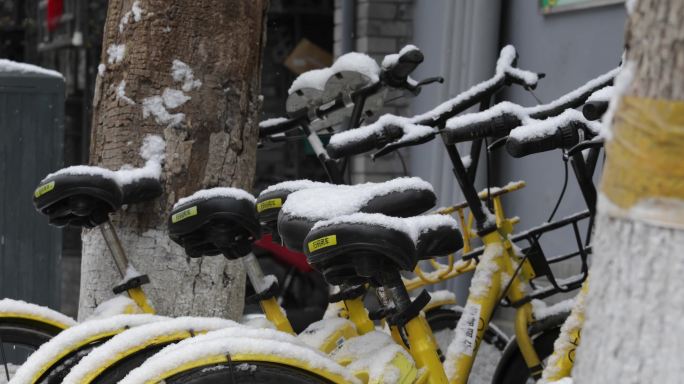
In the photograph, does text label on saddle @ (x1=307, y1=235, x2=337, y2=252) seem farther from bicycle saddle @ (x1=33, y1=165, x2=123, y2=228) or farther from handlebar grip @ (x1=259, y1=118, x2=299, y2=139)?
handlebar grip @ (x1=259, y1=118, x2=299, y2=139)

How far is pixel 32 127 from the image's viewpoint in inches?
238

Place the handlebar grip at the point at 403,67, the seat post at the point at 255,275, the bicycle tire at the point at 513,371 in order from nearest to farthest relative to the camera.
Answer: the seat post at the point at 255,275 < the bicycle tire at the point at 513,371 < the handlebar grip at the point at 403,67

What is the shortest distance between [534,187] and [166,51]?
10.6 ft

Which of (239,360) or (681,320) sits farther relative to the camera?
(239,360)

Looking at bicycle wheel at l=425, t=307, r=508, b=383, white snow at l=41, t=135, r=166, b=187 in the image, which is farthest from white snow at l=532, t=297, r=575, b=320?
white snow at l=41, t=135, r=166, b=187

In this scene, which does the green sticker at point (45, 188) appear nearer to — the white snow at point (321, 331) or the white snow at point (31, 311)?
the white snow at point (31, 311)

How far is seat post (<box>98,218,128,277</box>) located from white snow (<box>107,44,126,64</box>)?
0.75 meters

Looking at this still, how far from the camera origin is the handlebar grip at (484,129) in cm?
348

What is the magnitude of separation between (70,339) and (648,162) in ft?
6.80

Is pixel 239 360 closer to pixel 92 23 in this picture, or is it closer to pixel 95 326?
pixel 95 326

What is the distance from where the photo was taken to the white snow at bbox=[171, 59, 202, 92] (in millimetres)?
4652

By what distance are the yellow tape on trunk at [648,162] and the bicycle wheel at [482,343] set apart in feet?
9.87

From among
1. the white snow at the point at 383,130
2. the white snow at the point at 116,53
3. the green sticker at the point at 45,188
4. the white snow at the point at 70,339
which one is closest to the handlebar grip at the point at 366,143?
the white snow at the point at 383,130

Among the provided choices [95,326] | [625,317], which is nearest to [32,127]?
[95,326]
